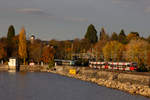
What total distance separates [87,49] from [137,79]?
90.4m

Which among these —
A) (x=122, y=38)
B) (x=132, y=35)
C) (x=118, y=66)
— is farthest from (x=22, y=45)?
(x=132, y=35)

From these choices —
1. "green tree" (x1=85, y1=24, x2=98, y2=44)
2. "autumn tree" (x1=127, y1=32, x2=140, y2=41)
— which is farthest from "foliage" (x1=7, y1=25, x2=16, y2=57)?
"autumn tree" (x1=127, y1=32, x2=140, y2=41)

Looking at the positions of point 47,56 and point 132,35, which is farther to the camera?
point 132,35

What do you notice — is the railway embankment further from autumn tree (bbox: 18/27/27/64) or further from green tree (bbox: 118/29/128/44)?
green tree (bbox: 118/29/128/44)

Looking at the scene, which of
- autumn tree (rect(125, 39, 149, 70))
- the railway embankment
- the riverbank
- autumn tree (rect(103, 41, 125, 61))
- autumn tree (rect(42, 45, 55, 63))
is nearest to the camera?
the railway embankment

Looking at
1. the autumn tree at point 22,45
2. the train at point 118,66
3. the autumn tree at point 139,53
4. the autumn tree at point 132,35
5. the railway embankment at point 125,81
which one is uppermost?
the autumn tree at point 132,35

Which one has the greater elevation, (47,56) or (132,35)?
(132,35)

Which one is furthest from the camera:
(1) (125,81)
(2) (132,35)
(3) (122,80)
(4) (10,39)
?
(2) (132,35)

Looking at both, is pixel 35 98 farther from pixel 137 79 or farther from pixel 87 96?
pixel 137 79

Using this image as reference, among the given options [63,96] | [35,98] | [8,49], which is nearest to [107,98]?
[63,96]

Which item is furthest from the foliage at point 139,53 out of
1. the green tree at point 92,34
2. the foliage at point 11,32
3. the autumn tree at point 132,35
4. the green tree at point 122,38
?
the green tree at point 92,34

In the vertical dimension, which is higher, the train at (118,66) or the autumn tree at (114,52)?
the autumn tree at (114,52)

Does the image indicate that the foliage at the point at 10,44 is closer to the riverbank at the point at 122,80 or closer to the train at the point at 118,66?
the train at the point at 118,66

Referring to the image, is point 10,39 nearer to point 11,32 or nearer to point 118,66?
point 11,32
